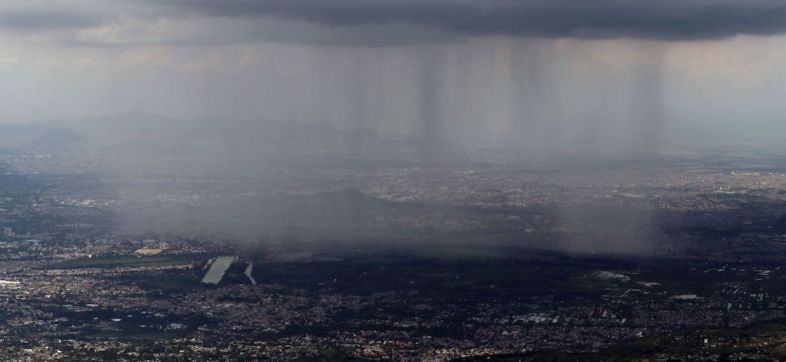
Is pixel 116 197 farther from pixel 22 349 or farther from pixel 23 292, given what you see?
pixel 22 349

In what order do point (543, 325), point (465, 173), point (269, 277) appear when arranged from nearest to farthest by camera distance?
point (543, 325), point (269, 277), point (465, 173)

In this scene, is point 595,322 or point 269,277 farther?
point 269,277

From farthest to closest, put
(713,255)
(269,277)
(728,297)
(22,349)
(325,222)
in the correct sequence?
(325,222), (713,255), (269,277), (728,297), (22,349)

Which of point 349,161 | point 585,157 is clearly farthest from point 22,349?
point 585,157

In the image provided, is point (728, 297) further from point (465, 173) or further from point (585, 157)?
point (585, 157)

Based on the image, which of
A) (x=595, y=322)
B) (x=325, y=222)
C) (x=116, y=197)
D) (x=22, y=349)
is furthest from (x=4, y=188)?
(x=595, y=322)

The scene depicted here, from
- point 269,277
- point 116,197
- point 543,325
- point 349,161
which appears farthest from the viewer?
point 349,161
